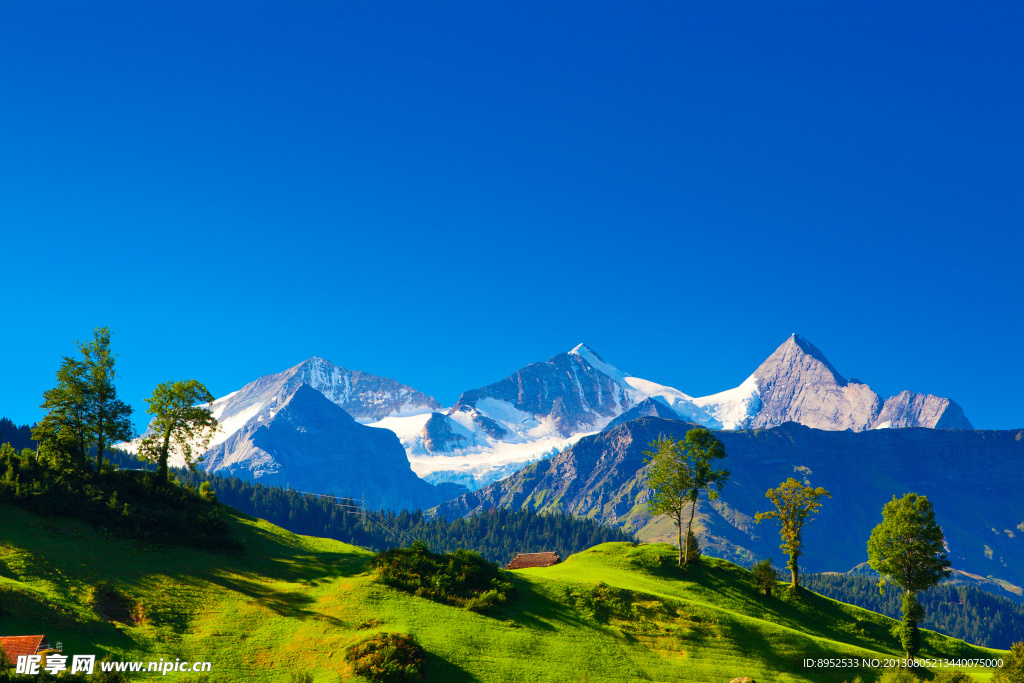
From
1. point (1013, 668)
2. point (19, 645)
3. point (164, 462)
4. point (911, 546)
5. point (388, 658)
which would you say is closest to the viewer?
point (19, 645)

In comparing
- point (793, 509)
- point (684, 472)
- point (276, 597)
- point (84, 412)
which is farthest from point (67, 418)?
point (793, 509)

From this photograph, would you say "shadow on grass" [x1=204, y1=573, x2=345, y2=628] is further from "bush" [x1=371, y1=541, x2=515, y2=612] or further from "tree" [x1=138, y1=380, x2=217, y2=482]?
"tree" [x1=138, y1=380, x2=217, y2=482]

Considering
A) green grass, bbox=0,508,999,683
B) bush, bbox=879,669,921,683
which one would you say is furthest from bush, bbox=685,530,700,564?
bush, bbox=879,669,921,683

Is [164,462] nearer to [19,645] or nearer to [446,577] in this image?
[446,577]

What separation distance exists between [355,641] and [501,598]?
13.1 m

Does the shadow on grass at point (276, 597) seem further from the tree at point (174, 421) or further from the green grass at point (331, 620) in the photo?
the tree at point (174, 421)

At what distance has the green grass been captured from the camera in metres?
38.0

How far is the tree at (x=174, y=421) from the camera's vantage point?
6881cm

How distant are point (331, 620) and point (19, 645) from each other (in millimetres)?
16256

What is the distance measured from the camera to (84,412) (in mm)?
65188

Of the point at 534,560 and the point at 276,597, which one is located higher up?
the point at 276,597

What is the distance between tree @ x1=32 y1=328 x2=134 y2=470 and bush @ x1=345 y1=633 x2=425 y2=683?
3836cm

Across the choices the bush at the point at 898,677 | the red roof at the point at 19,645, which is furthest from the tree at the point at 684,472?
the red roof at the point at 19,645

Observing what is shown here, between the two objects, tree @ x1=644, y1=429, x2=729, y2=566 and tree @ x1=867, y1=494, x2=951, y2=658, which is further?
tree @ x1=644, y1=429, x2=729, y2=566
